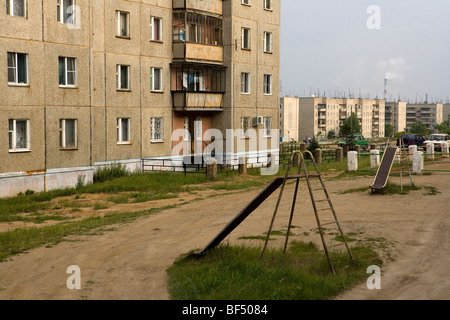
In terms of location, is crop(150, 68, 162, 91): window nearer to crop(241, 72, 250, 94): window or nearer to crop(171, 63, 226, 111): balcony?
crop(171, 63, 226, 111): balcony

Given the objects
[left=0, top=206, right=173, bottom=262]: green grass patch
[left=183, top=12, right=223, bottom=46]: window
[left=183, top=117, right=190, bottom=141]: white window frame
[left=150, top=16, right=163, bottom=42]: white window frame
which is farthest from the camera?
[left=183, top=117, right=190, bottom=141]: white window frame

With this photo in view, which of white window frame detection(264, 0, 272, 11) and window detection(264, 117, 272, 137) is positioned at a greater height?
white window frame detection(264, 0, 272, 11)

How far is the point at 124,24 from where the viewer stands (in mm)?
29031

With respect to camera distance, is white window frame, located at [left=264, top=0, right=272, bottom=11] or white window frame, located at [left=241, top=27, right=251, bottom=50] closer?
white window frame, located at [left=241, top=27, right=251, bottom=50]

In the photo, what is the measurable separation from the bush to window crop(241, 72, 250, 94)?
10.6 meters

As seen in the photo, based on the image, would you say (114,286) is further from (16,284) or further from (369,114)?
(369,114)

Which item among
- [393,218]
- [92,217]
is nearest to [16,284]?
[92,217]

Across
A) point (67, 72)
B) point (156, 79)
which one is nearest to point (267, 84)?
point (156, 79)

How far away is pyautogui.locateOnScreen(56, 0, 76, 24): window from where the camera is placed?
24.0m

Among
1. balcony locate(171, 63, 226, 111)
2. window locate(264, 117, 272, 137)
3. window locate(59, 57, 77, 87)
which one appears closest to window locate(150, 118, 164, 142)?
balcony locate(171, 63, 226, 111)

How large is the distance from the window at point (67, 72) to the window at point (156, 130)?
6.75 meters

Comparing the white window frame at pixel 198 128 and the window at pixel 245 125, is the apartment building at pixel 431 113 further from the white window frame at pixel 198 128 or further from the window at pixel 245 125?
the white window frame at pixel 198 128

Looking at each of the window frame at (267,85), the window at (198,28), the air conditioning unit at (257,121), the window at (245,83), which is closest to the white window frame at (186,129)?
the window at (245,83)

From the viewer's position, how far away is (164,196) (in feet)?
74.8
